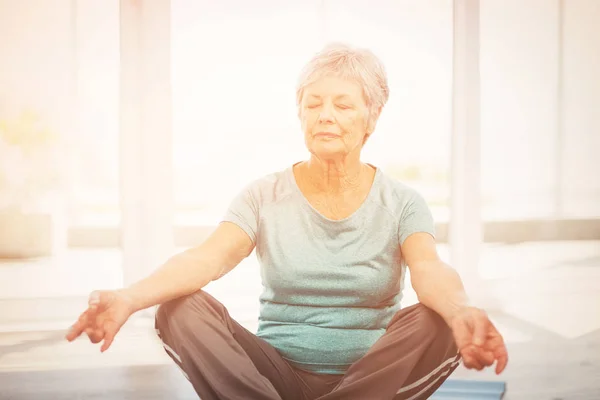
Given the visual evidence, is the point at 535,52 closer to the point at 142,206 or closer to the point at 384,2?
the point at 384,2

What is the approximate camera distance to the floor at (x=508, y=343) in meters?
1.82

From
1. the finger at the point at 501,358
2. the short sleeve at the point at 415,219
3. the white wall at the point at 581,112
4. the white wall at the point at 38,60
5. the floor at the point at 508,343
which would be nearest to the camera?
the finger at the point at 501,358

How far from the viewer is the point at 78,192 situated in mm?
3000

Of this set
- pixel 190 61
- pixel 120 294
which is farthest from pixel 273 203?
pixel 190 61

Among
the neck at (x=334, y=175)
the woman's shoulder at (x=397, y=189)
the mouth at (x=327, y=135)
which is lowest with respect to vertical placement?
the woman's shoulder at (x=397, y=189)

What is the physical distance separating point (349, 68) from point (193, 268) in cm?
53

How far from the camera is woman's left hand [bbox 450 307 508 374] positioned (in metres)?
1.07

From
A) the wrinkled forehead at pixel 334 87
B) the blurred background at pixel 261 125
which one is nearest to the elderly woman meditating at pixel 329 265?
the wrinkled forehead at pixel 334 87

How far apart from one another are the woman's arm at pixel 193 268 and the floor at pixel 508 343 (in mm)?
619

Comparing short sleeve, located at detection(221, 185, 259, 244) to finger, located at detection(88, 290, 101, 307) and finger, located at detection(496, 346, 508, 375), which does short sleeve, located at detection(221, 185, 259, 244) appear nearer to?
finger, located at detection(88, 290, 101, 307)

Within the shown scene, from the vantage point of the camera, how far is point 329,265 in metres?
1.37

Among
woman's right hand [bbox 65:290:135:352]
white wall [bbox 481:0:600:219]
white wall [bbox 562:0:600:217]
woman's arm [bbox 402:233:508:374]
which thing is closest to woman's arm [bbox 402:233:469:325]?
woman's arm [bbox 402:233:508:374]

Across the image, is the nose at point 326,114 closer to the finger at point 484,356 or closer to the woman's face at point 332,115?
the woman's face at point 332,115

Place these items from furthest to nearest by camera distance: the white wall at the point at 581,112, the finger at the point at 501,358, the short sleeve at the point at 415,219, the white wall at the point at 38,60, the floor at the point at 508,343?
the white wall at the point at 38,60 < the white wall at the point at 581,112 < the floor at the point at 508,343 < the short sleeve at the point at 415,219 < the finger at the point at 501,358
